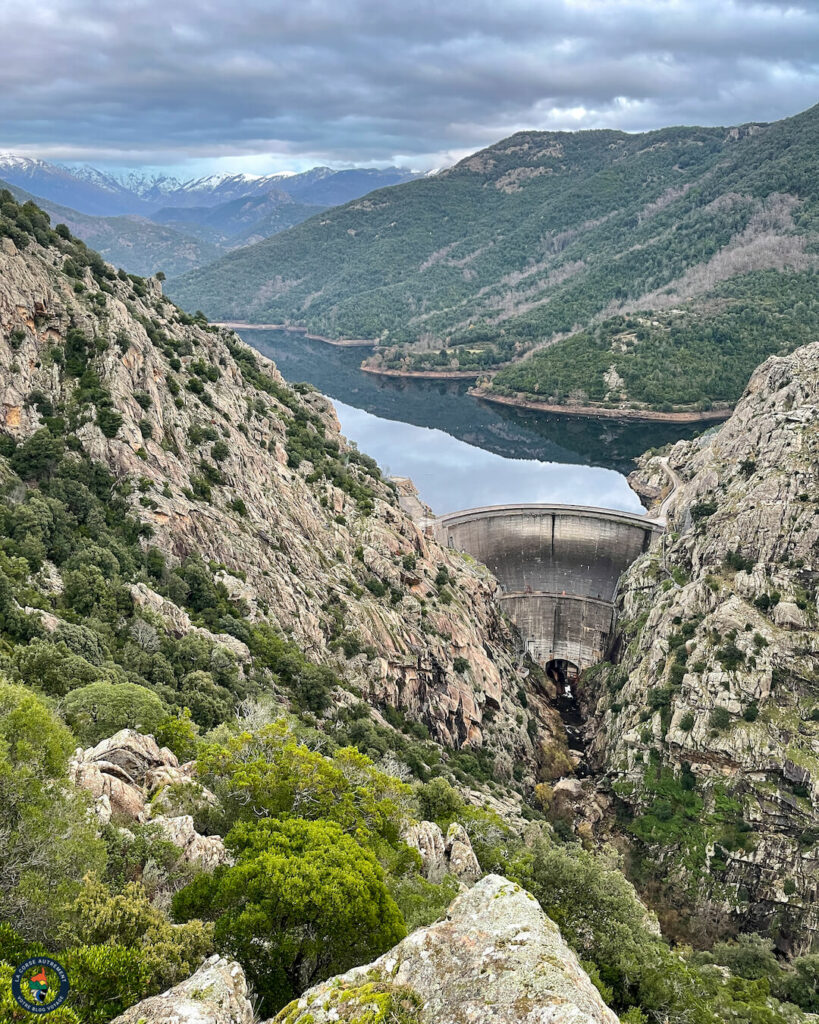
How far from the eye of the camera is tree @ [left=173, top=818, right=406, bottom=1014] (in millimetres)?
15469

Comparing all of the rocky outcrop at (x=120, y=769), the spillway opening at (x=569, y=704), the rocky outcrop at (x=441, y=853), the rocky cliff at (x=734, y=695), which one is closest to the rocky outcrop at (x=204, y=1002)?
the rocky outcrop at (x=120, y=769)

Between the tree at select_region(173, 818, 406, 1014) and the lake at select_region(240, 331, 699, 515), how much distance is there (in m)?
88.5

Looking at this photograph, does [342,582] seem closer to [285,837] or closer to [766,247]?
[285,837]

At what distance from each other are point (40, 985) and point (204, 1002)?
2.77m

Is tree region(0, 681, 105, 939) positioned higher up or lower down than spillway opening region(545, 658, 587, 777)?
higher up

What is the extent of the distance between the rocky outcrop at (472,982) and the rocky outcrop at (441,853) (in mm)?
10108

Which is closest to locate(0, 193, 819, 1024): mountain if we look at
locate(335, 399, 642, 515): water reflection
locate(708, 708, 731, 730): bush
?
locate(708, 708, 731, 730): bush

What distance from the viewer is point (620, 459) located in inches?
5157

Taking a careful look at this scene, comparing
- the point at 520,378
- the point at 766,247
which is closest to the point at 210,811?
the point at 520,378

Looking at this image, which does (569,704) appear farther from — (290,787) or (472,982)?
(472,982)

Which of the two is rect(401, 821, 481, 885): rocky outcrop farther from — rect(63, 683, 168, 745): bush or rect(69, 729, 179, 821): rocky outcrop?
rect(63, 683, 168, 745): bush

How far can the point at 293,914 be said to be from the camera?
52.5 ft

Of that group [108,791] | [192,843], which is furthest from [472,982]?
[108,791]

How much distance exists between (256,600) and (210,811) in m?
25.4
